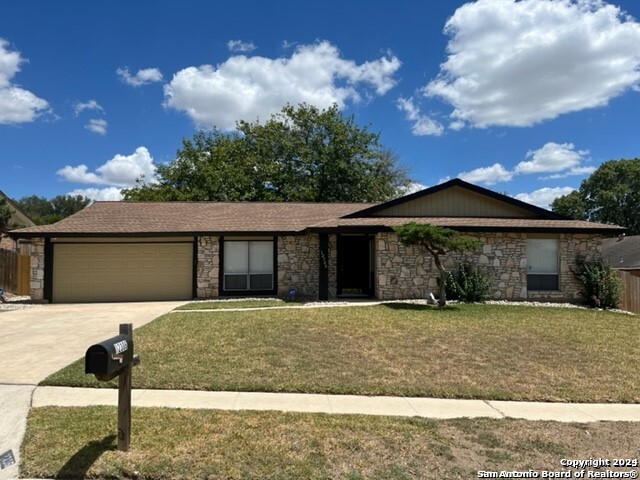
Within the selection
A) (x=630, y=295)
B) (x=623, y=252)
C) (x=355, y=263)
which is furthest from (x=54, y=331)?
(x=623, y=252)

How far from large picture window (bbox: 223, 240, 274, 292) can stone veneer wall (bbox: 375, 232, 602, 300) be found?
418 cm

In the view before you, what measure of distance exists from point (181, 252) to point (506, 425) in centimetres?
1356

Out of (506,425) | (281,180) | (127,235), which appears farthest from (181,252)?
(281,180)

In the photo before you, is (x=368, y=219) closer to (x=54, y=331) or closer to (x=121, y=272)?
(x=121, y=272)

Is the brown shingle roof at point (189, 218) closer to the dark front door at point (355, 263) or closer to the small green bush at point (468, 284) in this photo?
the dark front door at point (355, 263)

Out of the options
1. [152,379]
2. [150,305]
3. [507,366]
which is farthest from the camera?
[150,305]

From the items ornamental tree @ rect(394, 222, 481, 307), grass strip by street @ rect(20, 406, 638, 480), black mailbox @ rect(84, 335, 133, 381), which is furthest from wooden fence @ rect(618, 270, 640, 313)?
black mailbox @ rect(84, 335, 133, 381)

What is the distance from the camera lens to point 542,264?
15.4 m

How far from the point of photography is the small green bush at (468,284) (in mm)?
14484

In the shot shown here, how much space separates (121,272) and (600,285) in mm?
16351

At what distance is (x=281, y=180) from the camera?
3288cm

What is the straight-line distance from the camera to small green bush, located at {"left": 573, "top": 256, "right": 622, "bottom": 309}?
48.0 feet

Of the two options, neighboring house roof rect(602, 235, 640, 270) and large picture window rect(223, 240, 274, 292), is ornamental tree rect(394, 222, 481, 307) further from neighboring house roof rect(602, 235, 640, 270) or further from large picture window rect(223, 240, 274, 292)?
neighboring house roof rect(602, 235, 640, 270)

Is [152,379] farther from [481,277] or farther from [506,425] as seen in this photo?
[481,277]
